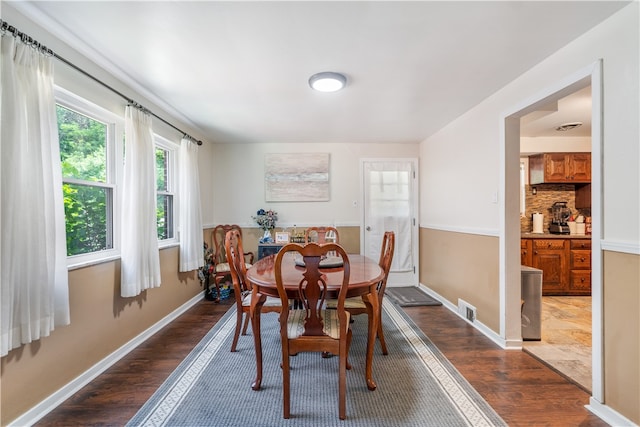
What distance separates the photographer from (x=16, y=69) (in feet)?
4.79

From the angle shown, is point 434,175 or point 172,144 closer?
point 172,144

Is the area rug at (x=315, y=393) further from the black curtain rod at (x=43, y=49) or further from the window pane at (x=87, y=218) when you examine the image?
the black curtain rod at (x=43, y=49)

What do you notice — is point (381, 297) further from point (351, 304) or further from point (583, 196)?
point (583, 196)

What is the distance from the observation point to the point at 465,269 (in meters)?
3.15

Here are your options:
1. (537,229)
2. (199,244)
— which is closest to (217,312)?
(199,244)

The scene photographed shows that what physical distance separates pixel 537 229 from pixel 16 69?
589 centimetres

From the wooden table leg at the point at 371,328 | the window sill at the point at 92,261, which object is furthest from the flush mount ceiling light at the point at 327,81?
the window sill at the point at 92,261

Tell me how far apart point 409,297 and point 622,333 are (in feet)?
8.04

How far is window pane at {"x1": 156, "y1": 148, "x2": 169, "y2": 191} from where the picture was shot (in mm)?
3190

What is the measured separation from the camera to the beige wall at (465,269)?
2.67m

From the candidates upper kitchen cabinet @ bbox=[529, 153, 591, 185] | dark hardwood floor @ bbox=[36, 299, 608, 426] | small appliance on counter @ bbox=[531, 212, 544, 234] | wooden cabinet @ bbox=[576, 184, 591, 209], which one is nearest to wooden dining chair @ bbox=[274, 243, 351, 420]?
dark hardwood floor @ bbox=[36, 299, 608, 426]

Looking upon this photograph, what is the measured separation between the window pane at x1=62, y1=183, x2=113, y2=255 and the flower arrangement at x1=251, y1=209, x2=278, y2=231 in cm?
221

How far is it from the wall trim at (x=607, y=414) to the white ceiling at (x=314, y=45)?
2.22m

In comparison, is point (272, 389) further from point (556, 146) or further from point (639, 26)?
point (556, 146)
